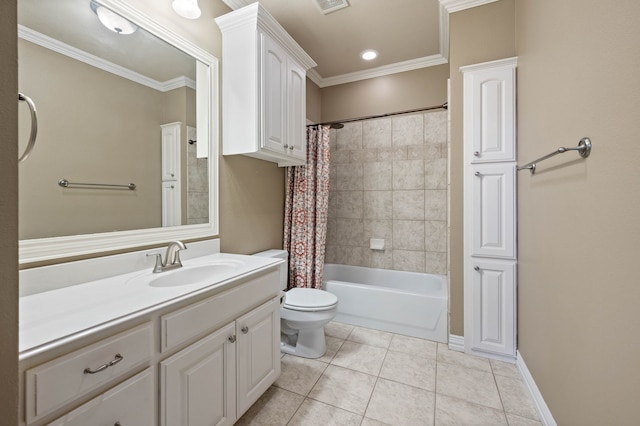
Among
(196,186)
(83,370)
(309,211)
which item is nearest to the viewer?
(83,370)

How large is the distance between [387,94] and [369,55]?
0.47 m

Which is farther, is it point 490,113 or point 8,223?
point 490,113

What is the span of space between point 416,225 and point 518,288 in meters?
1.19

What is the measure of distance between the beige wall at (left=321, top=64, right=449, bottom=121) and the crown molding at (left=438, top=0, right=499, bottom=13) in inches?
30.8

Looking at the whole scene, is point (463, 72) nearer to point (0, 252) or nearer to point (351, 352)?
point (351, 352)

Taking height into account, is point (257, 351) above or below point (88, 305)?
below

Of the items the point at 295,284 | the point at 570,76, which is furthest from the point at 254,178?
the point at 570,76

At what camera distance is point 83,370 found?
75cm

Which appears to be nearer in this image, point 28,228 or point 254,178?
point 28,228

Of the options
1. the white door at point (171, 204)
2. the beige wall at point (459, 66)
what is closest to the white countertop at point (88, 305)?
the white door at point (171, 204)

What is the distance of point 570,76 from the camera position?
119 centimetres

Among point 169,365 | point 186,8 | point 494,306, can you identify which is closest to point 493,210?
point 494,306

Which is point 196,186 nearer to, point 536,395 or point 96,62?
point 96,62

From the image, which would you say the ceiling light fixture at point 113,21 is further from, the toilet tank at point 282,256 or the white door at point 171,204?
the toilet tank at point 282,256
